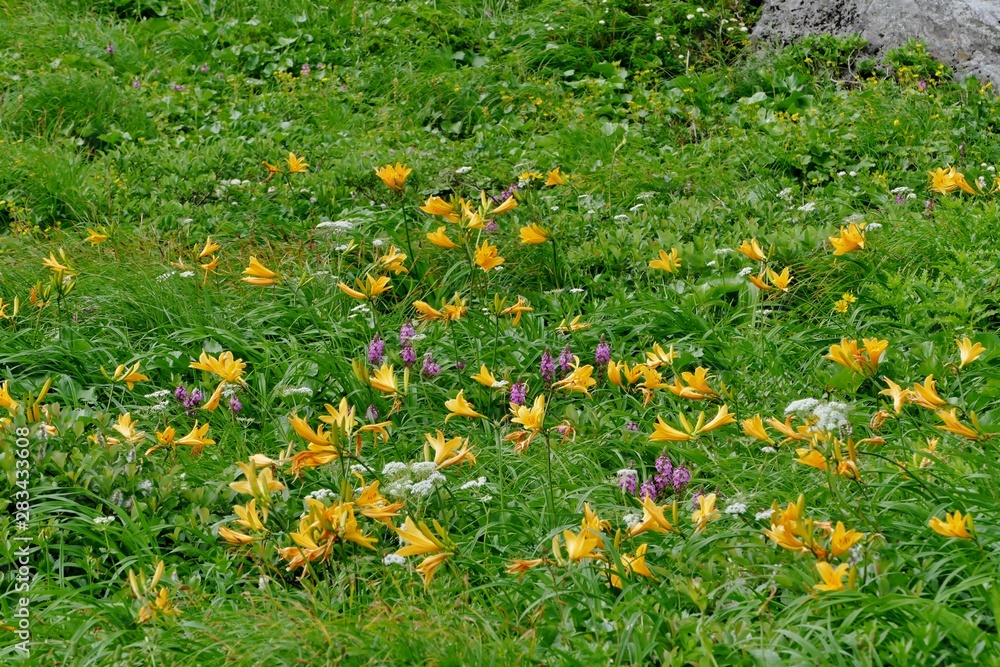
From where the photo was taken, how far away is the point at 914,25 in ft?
19.7

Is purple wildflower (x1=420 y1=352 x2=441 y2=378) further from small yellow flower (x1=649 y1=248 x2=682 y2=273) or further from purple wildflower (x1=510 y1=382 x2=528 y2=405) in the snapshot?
small yellow flower (x1=649 y1=248 x2=682 y2=273)

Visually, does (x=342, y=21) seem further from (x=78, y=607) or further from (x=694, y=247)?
(x=78, y=607)

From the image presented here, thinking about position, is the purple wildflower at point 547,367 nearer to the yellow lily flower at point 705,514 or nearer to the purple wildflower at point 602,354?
the purple wildflower at point 602,354

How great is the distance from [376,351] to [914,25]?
4338mm

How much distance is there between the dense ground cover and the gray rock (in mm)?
227

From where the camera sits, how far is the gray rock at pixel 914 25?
5.71 meters

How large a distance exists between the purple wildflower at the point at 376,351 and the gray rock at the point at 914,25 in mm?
4018

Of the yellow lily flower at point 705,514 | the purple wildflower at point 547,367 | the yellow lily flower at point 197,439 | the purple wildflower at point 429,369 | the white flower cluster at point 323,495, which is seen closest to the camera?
the yellow lily flower at point 705,514

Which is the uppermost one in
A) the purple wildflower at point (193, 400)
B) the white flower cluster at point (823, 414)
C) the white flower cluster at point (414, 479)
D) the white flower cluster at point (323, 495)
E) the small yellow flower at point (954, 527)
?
the white flower cluster at point (823, 414)

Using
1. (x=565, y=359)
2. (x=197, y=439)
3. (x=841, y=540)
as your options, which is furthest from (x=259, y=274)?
(x=841, y=540)

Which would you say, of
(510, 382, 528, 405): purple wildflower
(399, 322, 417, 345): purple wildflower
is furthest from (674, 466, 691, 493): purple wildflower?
(399, 322, 417, 345): purple wildflower

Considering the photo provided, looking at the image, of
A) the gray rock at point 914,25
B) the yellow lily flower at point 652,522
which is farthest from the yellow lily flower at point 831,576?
the gray rock at point 914,25

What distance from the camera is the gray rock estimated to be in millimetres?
5713

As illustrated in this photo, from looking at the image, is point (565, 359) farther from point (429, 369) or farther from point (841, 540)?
point (841, 540)
